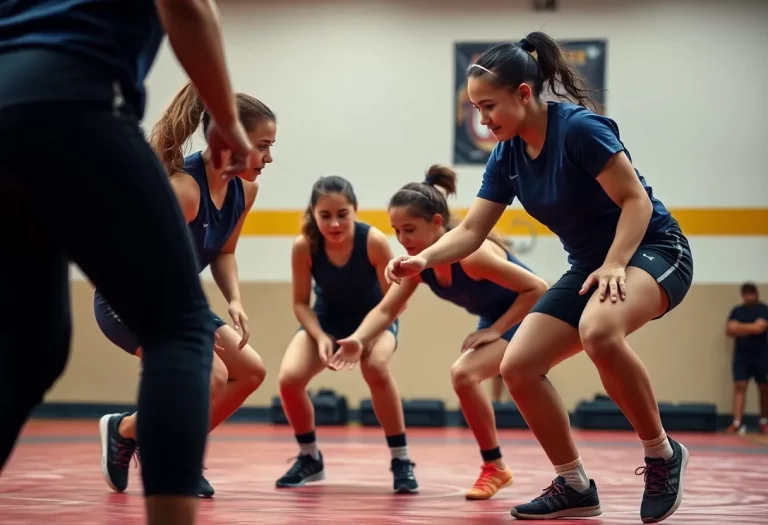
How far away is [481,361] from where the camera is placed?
13.8 feet

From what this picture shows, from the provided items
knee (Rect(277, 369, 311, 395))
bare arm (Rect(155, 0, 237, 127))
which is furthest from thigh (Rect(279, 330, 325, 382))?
bare arm (Rect(155, 0, 237, 127))

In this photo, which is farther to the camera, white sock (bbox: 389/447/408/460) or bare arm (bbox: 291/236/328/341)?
bare arm (bbox: 291/236/328/341)

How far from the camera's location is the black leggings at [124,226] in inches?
56.8

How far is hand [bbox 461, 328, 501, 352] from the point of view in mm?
4254

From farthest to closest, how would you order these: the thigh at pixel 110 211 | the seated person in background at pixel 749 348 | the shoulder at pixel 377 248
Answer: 1. the seated person in background at pixel 749 348
2. the shoulder at pixel 377 248
3. the thigh at pixel 110 211

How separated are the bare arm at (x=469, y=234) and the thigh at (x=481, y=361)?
0.89 meters

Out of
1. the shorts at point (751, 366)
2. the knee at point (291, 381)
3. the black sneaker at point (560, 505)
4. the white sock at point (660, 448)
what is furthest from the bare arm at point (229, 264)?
the shorts at point (751, 366)

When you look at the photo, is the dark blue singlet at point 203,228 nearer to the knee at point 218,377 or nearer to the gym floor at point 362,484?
the knee at point 218,377

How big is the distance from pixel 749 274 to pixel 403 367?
3902 millimetres

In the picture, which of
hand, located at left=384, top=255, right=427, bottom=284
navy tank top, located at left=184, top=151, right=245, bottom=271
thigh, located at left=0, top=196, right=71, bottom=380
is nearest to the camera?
thigh, located at left=0, top=196, right=71, bottom=380

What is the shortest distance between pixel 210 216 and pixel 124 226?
2.19 m

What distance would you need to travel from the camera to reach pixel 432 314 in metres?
10.4

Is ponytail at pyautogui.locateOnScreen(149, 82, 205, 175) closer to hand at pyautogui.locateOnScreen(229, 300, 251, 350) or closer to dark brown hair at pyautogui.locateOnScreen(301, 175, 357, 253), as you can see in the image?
hand at pyautogui.locateOnScreen(229, 300, 251, 350)

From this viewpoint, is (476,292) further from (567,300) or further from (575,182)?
(575,182)
